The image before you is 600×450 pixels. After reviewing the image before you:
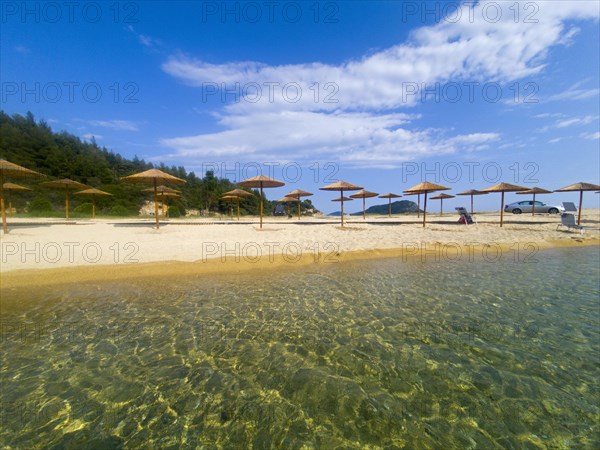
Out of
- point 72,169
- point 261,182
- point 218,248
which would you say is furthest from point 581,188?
point 72,169

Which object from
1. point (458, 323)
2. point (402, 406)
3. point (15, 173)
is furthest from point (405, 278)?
point (15, 173)

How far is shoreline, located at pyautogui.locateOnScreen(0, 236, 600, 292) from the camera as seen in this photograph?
22.2ft

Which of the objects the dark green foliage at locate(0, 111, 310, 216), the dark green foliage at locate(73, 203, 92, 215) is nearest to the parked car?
the dark green foliage at locate(0, 111, 310, 216)

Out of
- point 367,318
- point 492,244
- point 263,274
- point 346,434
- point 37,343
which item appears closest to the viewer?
point 346,434

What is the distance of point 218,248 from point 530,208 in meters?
34.6

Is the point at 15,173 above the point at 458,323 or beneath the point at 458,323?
above

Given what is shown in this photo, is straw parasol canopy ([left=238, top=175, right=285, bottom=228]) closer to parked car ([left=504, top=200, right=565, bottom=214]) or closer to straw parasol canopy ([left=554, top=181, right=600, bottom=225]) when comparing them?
straw parasol canopy ([left=554, top=181, right=600, bottom=225])

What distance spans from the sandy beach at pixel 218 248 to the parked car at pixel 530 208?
16.2 metres

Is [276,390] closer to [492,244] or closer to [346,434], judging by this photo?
[346,434]

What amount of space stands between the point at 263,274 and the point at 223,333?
3.64m

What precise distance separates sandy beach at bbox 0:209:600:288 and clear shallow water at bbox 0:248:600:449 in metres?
1.59

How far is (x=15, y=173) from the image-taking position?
11.4 meters

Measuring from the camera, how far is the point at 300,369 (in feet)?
10.5

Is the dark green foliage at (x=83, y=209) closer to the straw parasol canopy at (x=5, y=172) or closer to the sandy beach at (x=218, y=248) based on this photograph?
the straw parasol canopy at (x=5, y=172)
